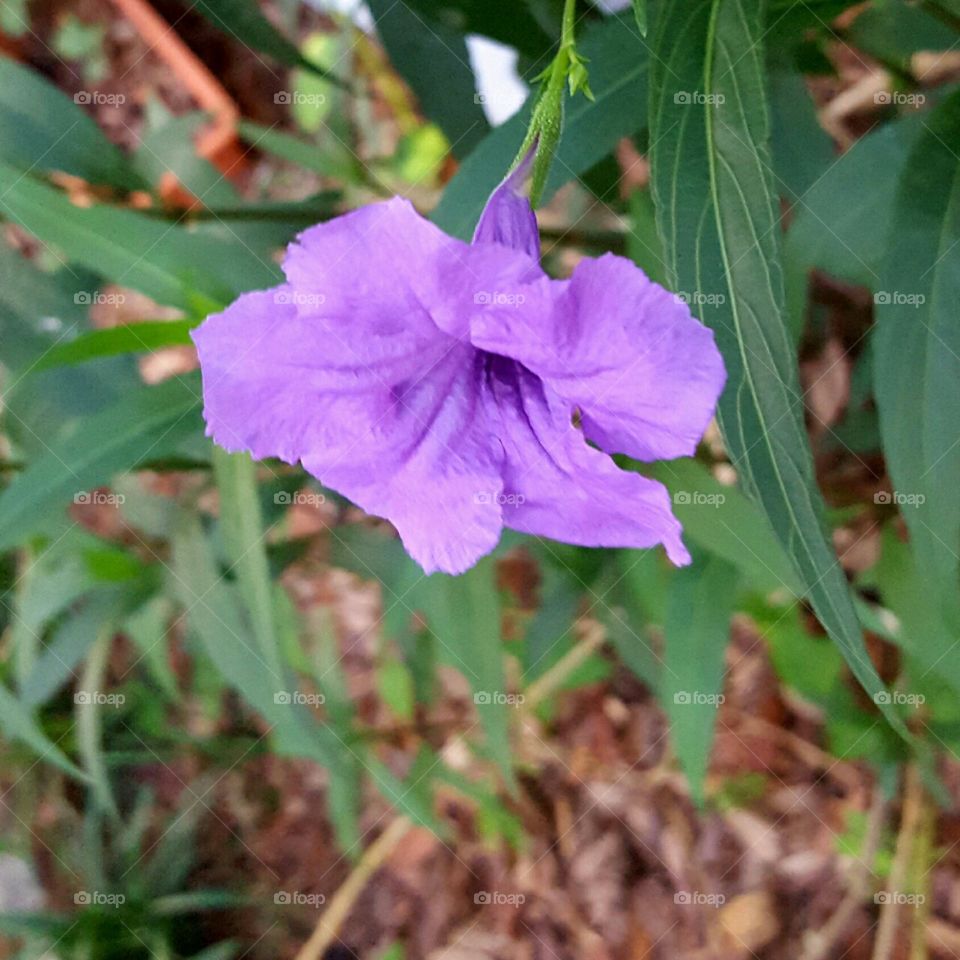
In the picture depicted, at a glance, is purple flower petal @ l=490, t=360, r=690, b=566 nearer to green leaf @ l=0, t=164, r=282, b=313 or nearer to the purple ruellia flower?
the purple ruellia flower

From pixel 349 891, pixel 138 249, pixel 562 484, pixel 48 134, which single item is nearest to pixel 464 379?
pixel 562 484

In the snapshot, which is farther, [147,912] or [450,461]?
[147,912]

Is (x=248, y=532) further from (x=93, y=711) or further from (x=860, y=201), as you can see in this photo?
(x=860, y=201)

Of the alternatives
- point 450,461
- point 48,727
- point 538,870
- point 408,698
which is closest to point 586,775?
point 538,870

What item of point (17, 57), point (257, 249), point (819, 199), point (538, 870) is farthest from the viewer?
point (17, 57)

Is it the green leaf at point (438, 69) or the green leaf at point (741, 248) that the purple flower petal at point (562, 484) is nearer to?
the green leaf at point (741, 248)

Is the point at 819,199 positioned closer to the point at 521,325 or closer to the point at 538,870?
the point at 521,325
